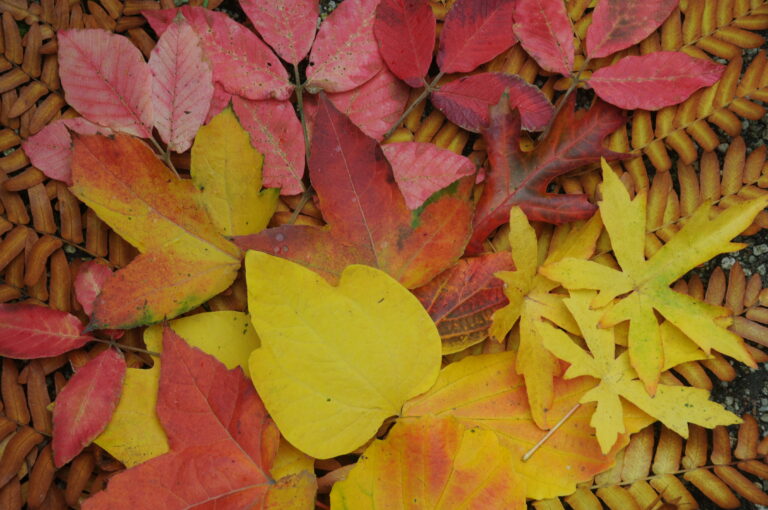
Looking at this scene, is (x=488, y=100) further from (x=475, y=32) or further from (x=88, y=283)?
(x=88, y=283)

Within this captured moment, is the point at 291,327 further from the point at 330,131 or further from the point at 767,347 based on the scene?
the point at 767,347

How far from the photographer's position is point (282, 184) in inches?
26.0

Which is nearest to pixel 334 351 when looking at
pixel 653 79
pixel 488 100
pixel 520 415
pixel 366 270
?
pixel 366 270

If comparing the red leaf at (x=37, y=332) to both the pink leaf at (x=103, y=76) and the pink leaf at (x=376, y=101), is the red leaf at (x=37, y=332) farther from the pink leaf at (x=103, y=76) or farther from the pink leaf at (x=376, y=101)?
the pink leaf at (x=376, y=101)

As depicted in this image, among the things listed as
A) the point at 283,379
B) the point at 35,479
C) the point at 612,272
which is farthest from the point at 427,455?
the point at 35,479

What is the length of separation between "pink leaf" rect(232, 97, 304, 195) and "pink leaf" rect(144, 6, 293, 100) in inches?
0.5

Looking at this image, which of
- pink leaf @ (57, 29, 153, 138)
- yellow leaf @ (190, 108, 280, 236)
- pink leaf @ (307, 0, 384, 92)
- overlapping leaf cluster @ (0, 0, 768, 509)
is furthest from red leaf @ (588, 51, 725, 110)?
pink leaf @ (57, 29, 153, 138)

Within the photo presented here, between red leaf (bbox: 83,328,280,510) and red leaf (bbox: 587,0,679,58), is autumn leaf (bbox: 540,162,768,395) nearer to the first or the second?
red leaf (bbox: 587,0,679,58)

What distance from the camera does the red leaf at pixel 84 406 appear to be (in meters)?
0.59

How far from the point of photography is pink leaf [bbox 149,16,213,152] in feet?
2.08

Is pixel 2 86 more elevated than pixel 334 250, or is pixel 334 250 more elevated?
pixel 2 86

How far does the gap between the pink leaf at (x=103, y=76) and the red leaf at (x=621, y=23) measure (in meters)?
0.45

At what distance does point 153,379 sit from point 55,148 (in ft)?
0.80

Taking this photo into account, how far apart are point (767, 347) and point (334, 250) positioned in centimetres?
42
